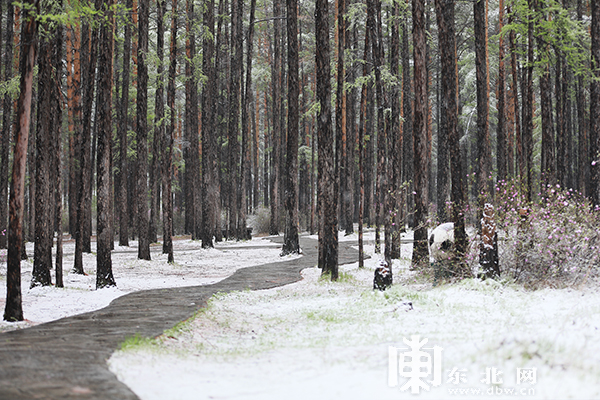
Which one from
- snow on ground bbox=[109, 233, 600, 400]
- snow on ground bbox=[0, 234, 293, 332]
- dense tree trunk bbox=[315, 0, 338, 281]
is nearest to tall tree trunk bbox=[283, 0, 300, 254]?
snow on ground bbox=[0, 234, 293, 332]

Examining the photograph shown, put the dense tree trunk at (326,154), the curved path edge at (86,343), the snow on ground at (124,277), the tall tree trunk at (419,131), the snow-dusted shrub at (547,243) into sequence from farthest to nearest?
the tall tree trunk at (419,131) < the dense tree trunk at (326,154) < the snow-dusted shrub at (547,243) < the snow on ground at (124,277) < the curved path edge at (86,343)

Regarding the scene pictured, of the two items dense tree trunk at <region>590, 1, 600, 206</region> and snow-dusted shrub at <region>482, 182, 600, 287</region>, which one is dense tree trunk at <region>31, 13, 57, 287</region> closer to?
snow-dusted shrub at <region>482, 182, 600, 287</region>

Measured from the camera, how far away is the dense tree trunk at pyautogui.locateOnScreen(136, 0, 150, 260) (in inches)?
642

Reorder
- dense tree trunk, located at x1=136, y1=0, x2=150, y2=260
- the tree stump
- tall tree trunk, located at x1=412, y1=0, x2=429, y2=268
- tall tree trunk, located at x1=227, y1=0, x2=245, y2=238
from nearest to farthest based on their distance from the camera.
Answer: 1. the tree stump
2. tall tree trunk, located at x1=412, y1=0, x2=429, y2=268
3. dense tree trunk, located at x1=136, y1=0, x2=150, y2=260
4. tall tree trunk, located at x1=227, y1=0, x2=245, y2=238

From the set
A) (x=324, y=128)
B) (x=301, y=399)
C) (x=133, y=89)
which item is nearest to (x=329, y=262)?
(x=324, y=128)

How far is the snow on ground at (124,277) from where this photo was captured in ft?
29.5

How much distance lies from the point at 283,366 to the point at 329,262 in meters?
7.17

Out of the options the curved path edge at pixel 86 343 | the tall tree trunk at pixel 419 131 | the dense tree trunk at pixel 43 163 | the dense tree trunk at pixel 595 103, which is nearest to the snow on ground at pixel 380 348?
the curved path edge at pixel 86 343

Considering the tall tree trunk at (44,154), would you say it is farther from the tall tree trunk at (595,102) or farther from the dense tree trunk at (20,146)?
the tall tree trunk at (595,102)

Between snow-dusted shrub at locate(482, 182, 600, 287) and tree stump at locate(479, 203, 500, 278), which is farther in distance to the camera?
tree stump at locate(479, 203, 500, 278)

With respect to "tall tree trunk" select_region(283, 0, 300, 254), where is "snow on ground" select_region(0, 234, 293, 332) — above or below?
below

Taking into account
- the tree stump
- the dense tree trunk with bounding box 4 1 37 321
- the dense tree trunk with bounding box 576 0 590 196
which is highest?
the dense tree trunk with bounding box 576 0 590 196

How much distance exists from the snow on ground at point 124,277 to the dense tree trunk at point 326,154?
9.85 feet

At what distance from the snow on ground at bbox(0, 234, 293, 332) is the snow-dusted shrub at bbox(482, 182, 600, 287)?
6.87m
